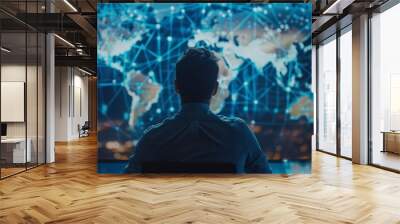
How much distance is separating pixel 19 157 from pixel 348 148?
7.38 meters

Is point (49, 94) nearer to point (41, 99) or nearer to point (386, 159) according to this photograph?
point (41, 99)

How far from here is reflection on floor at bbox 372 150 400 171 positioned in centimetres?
728

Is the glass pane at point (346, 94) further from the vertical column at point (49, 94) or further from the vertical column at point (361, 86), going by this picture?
the vertical column at point (49, 94)

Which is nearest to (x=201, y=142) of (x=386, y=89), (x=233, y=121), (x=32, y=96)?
(x=233, y=121)

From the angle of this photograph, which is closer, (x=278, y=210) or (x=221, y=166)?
(x=278, y=210)

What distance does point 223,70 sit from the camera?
6559 mm

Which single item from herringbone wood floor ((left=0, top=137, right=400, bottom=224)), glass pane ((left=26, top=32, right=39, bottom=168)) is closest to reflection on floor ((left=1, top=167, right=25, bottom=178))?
herringbone wood floor ((left=0, top=137, right=400, bottom=224))

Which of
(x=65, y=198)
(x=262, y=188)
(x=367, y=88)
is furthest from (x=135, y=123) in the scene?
(x=367, y=88)

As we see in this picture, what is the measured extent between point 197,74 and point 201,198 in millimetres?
2526

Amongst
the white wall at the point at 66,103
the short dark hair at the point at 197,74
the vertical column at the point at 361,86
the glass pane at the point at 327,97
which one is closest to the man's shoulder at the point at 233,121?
the short dark hair at the point at 197,74

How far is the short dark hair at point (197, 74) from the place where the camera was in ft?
21.4

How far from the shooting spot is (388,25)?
7305 millimetres

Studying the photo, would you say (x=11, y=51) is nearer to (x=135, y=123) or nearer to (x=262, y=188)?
(x=135, y=123)

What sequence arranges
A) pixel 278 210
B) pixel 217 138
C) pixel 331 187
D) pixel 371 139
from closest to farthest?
pixel 278 210 < pixel 331 187 < pixel 217 138 < pixel 371 139
